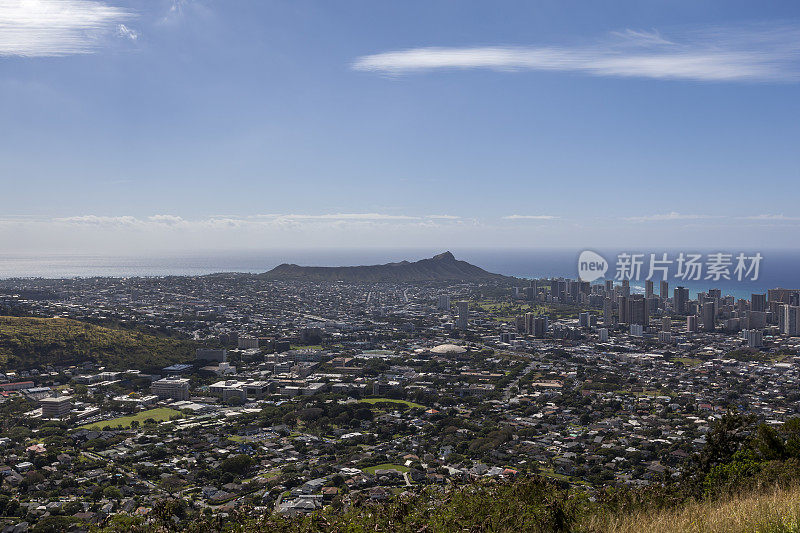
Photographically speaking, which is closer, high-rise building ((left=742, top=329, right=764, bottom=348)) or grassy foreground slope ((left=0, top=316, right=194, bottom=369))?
grassy foreground slope ((left=0, top=316, right=194, bottom=369))

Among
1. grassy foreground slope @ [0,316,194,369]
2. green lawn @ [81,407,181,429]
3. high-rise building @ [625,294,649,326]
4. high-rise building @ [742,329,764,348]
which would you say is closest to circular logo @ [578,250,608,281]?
high-rise building @ [625,294,649,326]

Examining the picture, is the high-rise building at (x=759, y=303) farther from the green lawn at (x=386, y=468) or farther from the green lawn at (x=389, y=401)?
the green lawn at (x=386, y=468)

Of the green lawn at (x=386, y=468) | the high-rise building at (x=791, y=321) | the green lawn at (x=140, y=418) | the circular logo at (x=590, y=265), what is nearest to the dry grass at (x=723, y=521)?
the green lawn at (x=386, y=468)

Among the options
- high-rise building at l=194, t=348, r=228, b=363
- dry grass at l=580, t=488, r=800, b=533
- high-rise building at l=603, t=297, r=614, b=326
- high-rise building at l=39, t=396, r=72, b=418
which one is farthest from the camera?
high-rise building at l=603, t=297, r=614, b=326

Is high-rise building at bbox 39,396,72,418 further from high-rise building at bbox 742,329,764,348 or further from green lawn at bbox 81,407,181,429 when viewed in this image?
high-rise building at bbox 742,329,764,348

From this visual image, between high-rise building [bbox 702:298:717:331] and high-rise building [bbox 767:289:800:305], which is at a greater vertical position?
high-rise building [bbox 767:289:800:305]

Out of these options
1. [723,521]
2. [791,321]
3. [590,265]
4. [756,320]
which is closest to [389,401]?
[723,521]

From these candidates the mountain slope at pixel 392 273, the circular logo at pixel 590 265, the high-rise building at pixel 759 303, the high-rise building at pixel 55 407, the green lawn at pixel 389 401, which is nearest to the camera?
the high-rise building at pixel 55 407
